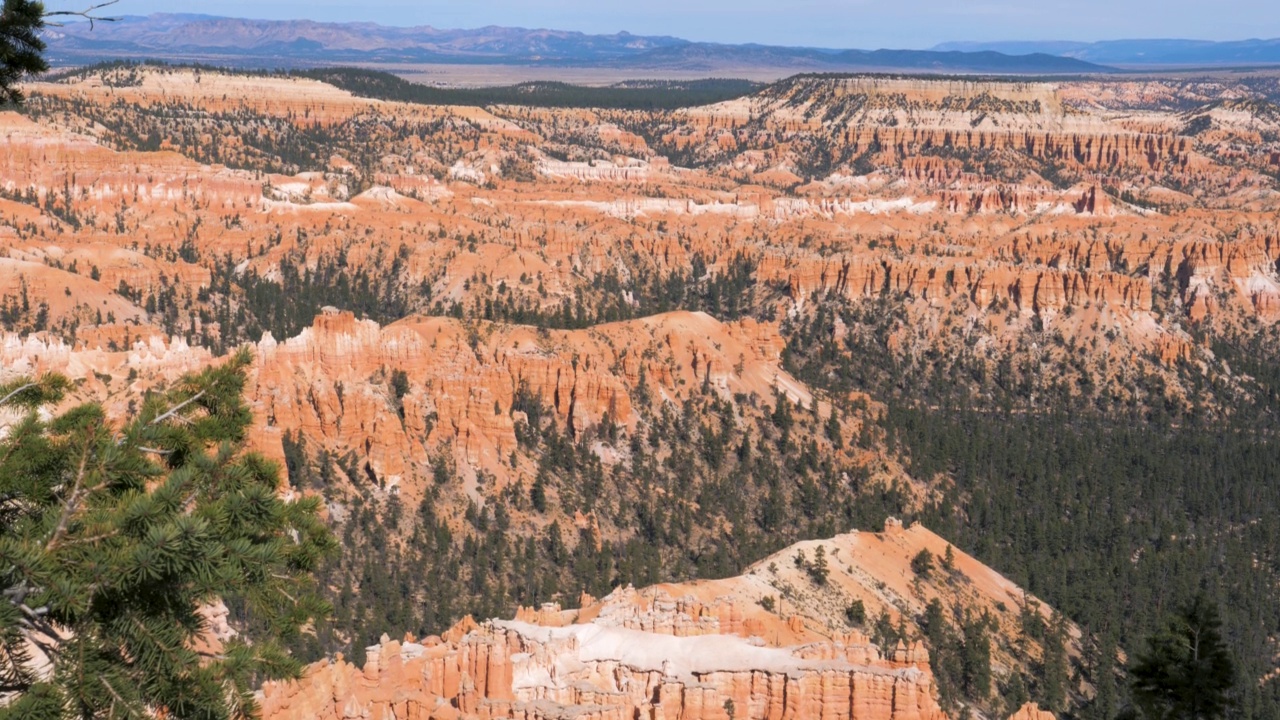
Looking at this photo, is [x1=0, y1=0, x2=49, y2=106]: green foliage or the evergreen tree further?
the evergreen tree

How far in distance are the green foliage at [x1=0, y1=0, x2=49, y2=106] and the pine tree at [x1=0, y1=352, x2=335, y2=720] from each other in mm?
4493

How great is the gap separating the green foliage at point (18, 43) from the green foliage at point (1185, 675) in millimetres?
30407

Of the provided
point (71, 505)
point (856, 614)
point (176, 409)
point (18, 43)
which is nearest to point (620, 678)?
point (856, 614)

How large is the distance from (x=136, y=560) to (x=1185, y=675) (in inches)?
1237

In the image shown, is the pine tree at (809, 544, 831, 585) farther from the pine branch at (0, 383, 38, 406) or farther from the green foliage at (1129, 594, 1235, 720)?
the pine branch at (0, 383, 38, 406)

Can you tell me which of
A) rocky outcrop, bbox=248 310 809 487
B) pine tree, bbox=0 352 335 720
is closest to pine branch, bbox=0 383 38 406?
pine tree, bbox=0 352 335 720

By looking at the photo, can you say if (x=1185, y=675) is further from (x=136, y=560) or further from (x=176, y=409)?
(x=136, y=560)

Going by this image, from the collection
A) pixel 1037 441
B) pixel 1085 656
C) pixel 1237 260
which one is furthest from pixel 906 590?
pixel 1237 260

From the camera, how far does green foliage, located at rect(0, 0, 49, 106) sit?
1850 cm

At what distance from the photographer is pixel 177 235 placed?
516 ft

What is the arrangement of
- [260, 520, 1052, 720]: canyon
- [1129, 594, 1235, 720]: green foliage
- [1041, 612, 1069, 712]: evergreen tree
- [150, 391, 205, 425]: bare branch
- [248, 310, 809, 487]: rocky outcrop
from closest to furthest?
[150, 391, 205, 425]: bare branch
[1129, 594, 1235, 720]: green foliage
[260, 520, 1052, 720]: canyon
[1041, 612, 1069, 712]: evergreen tree
[248, 310, 809, 487]: rocky outcrop

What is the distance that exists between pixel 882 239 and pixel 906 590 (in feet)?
384

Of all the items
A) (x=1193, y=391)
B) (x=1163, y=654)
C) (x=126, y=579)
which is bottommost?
(x=1193, y=391)

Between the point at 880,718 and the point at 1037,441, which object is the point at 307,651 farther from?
the point at 1037,441
